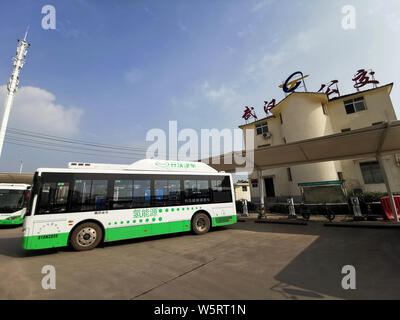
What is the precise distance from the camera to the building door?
811 inches

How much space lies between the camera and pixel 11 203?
421 inches

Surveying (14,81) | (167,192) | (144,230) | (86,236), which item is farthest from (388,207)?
(14,81)

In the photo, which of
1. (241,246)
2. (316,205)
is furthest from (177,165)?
(316,205)

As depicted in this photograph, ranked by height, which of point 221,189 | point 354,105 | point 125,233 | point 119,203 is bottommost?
point 125,233

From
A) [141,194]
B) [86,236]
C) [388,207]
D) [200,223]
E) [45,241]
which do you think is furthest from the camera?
[388,207]

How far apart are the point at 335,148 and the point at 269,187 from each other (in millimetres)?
11892

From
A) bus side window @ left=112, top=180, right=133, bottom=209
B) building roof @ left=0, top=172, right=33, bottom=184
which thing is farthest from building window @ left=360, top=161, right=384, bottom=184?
building roof @ left=0, top=172, right=33, bottom=184

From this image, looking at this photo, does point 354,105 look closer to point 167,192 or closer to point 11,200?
point 167,192

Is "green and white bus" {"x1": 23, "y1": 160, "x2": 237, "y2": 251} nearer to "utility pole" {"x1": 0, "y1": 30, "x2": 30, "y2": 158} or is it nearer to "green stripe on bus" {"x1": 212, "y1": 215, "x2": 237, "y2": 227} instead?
"green stripe on bus" {"x1": 212, "y1": 215, "x2": 237, "y2": 227}

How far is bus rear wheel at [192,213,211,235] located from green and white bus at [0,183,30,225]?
1066cm
